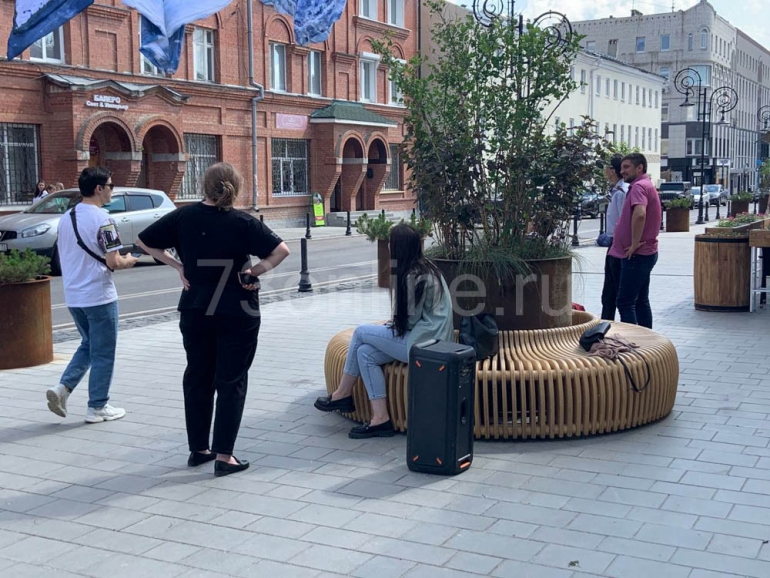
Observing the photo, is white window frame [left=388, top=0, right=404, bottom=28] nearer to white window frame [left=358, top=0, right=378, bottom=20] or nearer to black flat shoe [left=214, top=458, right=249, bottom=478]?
white window frame [left=358, top=0, right=378, bottom=20]

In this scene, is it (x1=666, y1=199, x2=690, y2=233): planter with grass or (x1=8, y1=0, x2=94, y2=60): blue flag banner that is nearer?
(x1=8, y1=0, x2=94, y2=60): blue flag banner

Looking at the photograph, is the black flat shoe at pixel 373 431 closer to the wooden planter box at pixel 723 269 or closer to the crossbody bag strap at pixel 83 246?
the crossbody bag strap at pixel 83 246

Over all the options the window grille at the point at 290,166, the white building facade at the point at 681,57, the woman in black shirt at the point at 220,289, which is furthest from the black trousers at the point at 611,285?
the white building facade at the point at 681,57

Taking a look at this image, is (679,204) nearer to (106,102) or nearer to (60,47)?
(106,102)

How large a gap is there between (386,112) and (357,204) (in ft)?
13.8

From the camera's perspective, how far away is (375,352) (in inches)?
235

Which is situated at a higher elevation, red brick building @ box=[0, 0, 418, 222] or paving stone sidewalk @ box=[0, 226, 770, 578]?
red brick building @ box=[0, 0, 418, 222]

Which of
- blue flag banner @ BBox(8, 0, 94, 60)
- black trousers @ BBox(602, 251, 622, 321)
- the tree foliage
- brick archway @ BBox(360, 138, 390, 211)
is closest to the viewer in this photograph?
the tree foliage

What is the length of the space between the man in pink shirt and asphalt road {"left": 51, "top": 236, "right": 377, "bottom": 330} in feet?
22.3

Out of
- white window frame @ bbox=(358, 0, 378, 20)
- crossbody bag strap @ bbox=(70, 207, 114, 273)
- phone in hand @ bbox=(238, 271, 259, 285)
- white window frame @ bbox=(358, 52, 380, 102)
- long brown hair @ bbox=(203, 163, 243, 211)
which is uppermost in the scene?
white window frame @ bbox=(358, 0, 378, 20)

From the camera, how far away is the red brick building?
25094mm

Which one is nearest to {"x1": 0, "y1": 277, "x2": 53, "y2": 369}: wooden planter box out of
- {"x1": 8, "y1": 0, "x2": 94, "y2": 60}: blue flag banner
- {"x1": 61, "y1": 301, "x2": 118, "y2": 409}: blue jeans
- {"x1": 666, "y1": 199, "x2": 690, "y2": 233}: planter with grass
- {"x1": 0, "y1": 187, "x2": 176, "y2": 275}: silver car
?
{"x1": 61, "y1": 301, "x2": 118, "y2": 409}: blue jeans

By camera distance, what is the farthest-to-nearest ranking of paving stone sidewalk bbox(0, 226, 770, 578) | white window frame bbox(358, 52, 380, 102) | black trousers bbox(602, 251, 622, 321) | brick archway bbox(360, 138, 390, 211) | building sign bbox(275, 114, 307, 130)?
brick archway bbox(360, 138, 390, 211)
white window frame bbox(358, 52, 380, 102)
building sign bbox(275, 114, 307, 130)
black trousers bbox(602, 251, 622, 321)
paving stone sidewalk bbox(0, 226, 770, 578)

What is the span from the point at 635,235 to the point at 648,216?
0.29 metres
